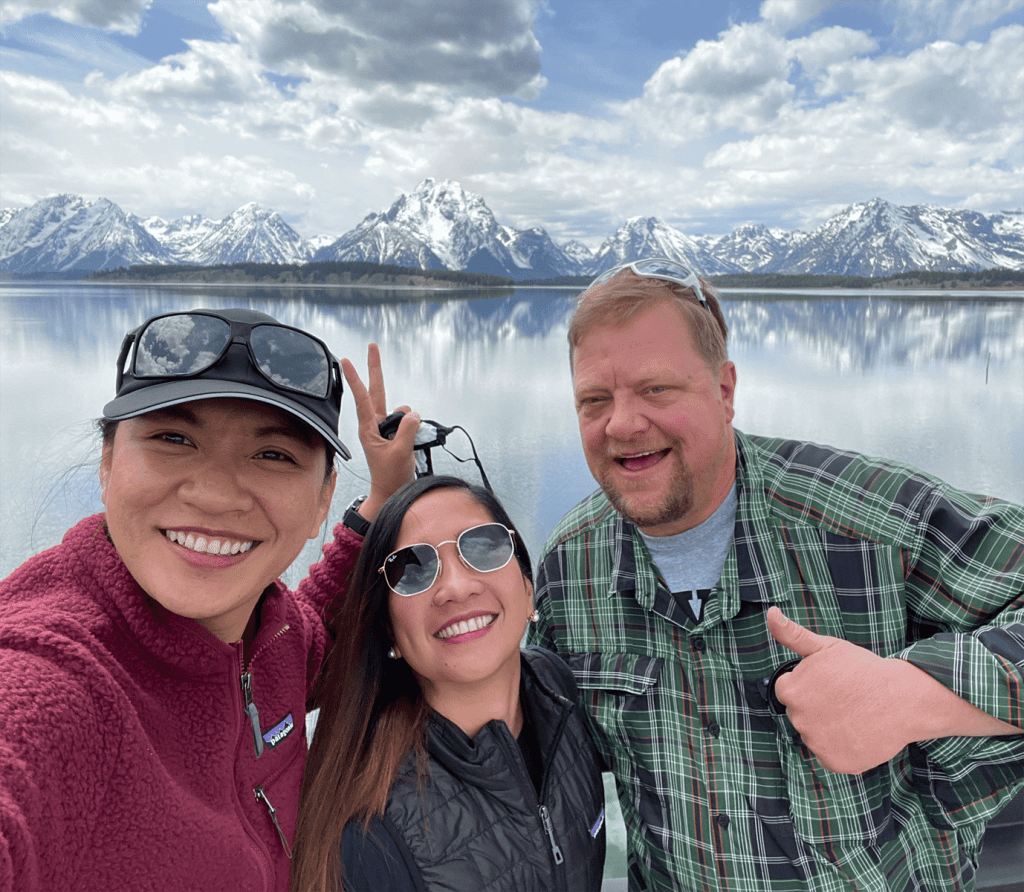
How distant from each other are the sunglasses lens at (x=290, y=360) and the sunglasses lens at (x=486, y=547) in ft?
2.57

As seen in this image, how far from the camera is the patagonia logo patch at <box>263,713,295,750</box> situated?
6.30 feet

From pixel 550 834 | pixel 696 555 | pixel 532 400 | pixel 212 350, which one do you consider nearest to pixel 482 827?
pixel 550 834

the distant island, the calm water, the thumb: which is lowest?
the calm water

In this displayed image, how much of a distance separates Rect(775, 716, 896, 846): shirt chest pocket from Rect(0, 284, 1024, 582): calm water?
2392mm

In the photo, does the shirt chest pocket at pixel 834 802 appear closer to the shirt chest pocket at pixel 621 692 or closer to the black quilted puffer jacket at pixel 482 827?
the shirt chest pocket at pixel 621 692

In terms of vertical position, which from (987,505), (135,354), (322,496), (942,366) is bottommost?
(942,366)

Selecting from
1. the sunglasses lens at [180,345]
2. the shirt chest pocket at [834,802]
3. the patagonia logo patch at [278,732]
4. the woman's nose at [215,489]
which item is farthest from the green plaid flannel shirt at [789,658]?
the sunglasses lens at [180,345]

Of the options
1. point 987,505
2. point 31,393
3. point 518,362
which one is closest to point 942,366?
point 518,362

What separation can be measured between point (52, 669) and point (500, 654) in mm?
1253

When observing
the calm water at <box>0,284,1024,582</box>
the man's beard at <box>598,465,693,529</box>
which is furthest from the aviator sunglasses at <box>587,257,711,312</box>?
the calm water at <box>0,284,1024,582</box>

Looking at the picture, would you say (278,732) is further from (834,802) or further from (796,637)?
(834,802)

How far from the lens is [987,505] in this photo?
2.23m

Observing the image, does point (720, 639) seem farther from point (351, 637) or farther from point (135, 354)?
point (135, 354)

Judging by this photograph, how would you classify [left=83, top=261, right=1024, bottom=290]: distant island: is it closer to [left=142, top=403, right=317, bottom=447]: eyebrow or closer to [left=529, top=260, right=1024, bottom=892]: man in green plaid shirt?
[left=529, top=260, right=1024, bottom=892]: man in green plaid shirt
